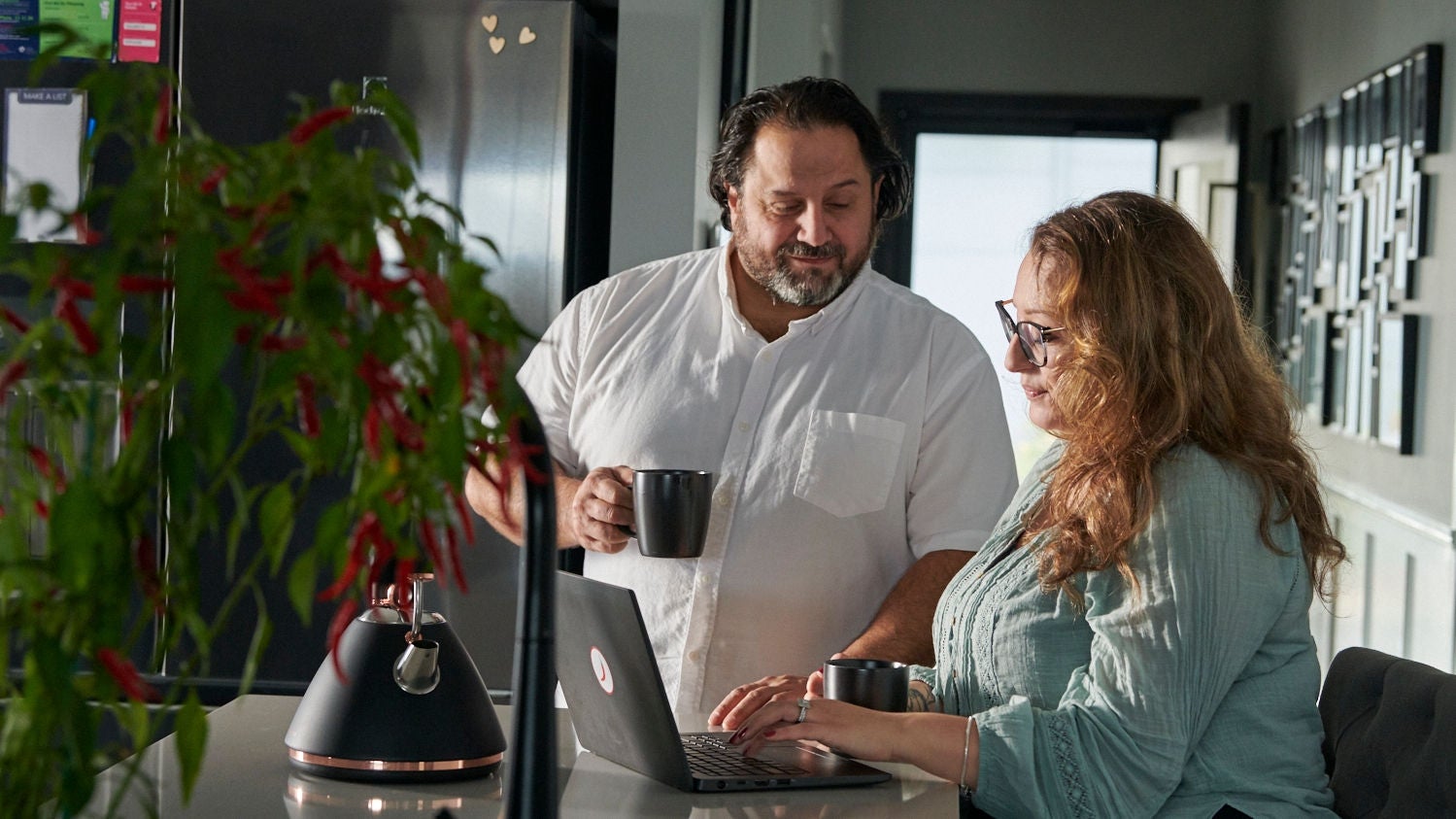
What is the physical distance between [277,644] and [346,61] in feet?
3.54

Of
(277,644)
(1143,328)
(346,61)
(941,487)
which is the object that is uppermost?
(346,61)

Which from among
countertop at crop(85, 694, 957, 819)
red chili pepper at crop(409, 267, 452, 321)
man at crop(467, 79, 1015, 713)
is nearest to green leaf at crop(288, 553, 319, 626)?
red chili pepper at crop(409, 267, 452, 321)

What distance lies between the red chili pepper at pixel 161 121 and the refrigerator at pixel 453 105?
2.08 metres

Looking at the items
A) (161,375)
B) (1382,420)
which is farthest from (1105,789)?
(1382,420)

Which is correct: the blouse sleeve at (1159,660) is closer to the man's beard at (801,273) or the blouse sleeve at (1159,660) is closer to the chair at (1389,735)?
the chair at (1389,735)

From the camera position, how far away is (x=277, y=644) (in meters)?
2.70

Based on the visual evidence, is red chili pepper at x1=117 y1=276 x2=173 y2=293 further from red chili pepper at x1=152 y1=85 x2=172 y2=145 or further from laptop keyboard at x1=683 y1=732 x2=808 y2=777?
laptop keyboard at x1=683 y1=732 x2=808 y2=777

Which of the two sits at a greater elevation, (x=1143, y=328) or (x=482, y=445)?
(x=1143, y=328)

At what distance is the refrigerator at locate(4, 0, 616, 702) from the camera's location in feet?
8.80

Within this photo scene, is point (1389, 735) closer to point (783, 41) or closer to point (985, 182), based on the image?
point (783, 41)

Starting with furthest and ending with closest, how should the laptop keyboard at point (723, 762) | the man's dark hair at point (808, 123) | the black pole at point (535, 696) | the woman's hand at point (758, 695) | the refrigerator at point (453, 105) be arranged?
1. the refrigerator at point (453, 105)
2. the man's dark hair at point (808, 123)
3. the woman's hand at point (758, 695)
4. the laptop keyboard at point (723, 762)
5. the black pole at point (535, 696)

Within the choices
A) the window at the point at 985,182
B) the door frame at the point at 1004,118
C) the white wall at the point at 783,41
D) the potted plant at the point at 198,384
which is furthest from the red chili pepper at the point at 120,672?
the window at the point at 985,182

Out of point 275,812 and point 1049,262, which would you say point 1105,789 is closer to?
point 1049,262

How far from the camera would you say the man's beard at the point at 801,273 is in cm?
207
